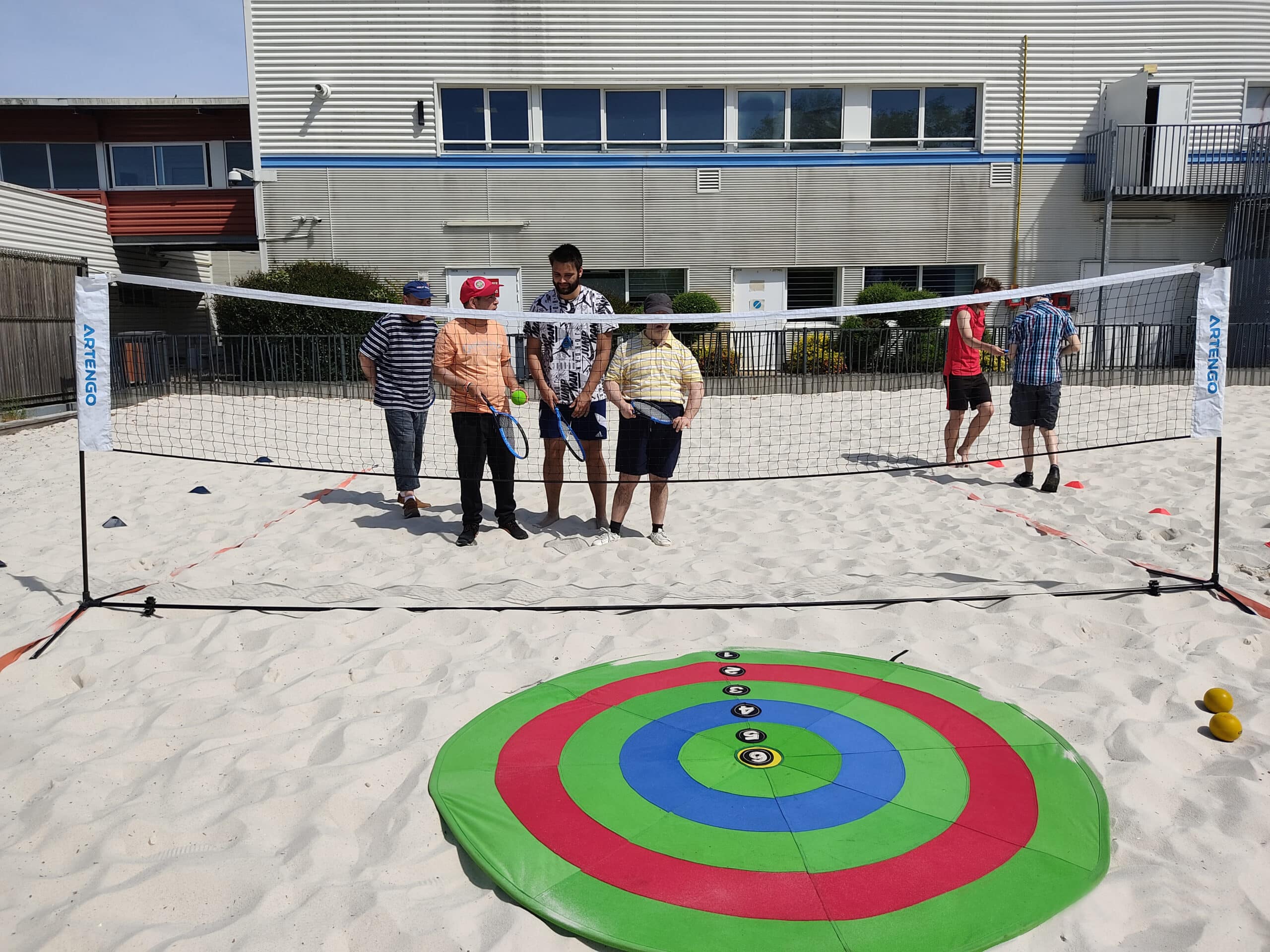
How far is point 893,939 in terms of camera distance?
7.70ft

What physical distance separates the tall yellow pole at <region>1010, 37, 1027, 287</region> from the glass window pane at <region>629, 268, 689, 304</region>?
268 inches

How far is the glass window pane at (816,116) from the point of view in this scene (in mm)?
18188

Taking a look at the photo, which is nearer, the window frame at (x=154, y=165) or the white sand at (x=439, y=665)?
the white sand at (x=439, y=665)

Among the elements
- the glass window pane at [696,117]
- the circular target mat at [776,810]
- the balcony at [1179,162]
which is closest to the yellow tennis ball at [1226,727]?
the circular target mat at [776,810]

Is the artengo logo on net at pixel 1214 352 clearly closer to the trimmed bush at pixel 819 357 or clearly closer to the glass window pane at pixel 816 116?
the trimmed bush at pixel 819 357

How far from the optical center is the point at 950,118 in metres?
18.3

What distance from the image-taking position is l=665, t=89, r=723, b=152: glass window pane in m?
18.1

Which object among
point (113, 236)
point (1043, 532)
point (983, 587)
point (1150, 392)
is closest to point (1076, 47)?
point (1150, 392)

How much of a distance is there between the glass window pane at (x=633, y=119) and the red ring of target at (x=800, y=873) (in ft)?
54.2

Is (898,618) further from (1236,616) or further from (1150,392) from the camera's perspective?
(1150,392)

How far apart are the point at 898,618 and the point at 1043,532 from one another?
2114mm

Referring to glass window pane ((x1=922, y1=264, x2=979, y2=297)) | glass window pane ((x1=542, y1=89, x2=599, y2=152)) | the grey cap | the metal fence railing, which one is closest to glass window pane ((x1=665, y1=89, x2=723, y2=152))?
glass window pane ((x1=542, y1=89, x2=599, y2=152))

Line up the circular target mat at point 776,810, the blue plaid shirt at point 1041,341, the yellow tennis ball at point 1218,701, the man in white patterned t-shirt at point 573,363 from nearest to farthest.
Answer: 1. the circular target mat at point 776,810
2. the yellow tennis ball at point 1218,701
3. the man in white patterned t-shirt at point 573,363
4. the blue plaid shirt at point 1041,341

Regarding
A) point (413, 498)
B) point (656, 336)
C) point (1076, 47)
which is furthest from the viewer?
point (1076, 47)
